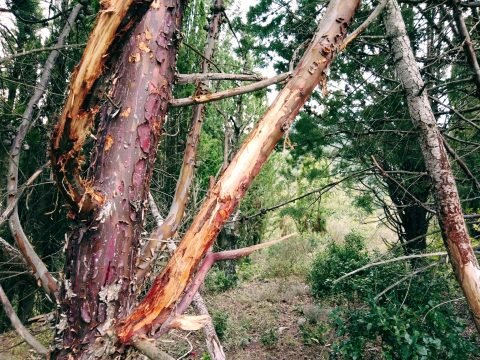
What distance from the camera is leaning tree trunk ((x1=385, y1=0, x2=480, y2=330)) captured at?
228cm

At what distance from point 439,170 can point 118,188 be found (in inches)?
81.2

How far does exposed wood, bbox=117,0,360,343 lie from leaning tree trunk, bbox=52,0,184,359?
0.09 metres

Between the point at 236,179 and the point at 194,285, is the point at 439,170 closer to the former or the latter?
the point at 236,179

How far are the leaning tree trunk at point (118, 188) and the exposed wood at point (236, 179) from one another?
87 millimetres

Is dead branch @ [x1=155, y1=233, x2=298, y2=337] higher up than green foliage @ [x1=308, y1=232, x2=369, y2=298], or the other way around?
dead branch @ [x1=155, y1=233, x2=298, y2=337]

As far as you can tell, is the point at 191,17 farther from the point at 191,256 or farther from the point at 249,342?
the point at 191,256

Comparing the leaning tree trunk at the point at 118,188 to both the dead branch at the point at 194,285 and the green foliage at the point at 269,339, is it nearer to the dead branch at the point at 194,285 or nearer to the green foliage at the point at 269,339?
the dead branch at the point at 194,285

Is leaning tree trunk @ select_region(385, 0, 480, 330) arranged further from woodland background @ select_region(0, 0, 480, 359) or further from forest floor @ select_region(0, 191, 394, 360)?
forest floor @ select_region(0, 191, 394, 360)

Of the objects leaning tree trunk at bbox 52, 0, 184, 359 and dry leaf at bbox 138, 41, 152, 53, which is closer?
leaning tree trunk at bbox 52, 0, 184, 359

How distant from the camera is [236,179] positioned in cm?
115

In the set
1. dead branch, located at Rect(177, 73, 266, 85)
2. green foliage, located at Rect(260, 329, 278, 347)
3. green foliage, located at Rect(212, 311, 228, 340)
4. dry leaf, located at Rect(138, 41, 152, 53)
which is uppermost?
dry leaf, located at Rect(138, 41, 152, 53)

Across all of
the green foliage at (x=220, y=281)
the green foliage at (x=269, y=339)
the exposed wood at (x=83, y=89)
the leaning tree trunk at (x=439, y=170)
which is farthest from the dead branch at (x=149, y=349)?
the green foliage at (x=220, y=281)

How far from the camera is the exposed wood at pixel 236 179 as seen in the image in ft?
3.50

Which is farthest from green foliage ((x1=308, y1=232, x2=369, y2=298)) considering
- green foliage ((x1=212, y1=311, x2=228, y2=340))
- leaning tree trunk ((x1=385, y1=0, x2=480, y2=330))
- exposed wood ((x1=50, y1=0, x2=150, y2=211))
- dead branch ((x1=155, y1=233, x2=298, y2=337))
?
exposed wood ((x1=50, y1=0, x2=150, y2=211))
